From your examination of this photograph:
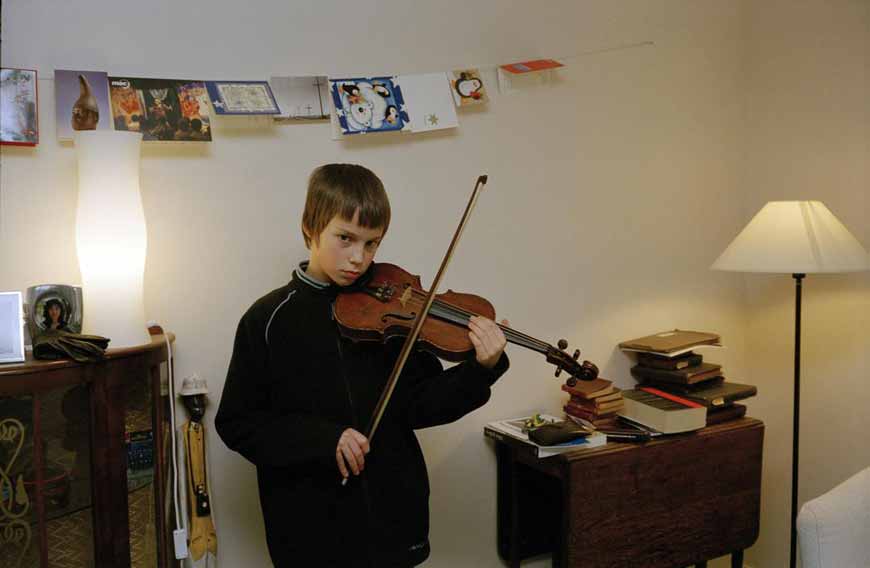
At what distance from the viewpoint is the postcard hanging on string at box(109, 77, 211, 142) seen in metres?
1.65

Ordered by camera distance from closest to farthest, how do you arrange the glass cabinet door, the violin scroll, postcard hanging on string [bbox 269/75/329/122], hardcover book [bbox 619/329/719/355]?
1. the glass cabinet door
2. the violin scroll
3. postcard hanging on string [bbox 269/75/329/122]
4. hardcover book [bbox 619/329/719/355]

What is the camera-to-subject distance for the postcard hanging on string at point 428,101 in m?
1.95

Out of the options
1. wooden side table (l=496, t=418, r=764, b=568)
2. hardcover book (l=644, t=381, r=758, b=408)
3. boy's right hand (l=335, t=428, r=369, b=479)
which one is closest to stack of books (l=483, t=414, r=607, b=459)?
wooden side table (l=496, t=418, r=764, b=568)

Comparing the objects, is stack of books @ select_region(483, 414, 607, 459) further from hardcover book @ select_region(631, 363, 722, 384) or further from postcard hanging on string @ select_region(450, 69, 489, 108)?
postcard hanging on string @ select_region(450, 69, 489, 108)

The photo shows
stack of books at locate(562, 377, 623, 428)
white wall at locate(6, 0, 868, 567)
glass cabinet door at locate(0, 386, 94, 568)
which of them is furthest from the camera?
stack of books at locate(562, 377, 623, 428)

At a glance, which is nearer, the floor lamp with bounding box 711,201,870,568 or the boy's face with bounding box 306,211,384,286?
the boy's face with bounding box 306,211,384,286

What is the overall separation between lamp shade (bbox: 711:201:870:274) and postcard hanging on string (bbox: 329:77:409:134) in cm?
109

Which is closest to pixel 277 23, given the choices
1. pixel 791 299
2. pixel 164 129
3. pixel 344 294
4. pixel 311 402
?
pixel 164 129

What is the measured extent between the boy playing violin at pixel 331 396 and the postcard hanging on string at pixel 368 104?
1.58 ft

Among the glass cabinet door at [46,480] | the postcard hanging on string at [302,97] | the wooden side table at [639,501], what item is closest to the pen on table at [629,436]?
the wooden side table at [639,501]

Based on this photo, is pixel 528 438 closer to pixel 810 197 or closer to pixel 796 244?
pixel 796 244

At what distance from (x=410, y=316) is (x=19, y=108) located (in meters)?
1.00

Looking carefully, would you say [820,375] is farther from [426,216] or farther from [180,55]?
[180,55]

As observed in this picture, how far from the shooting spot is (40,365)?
124cm
